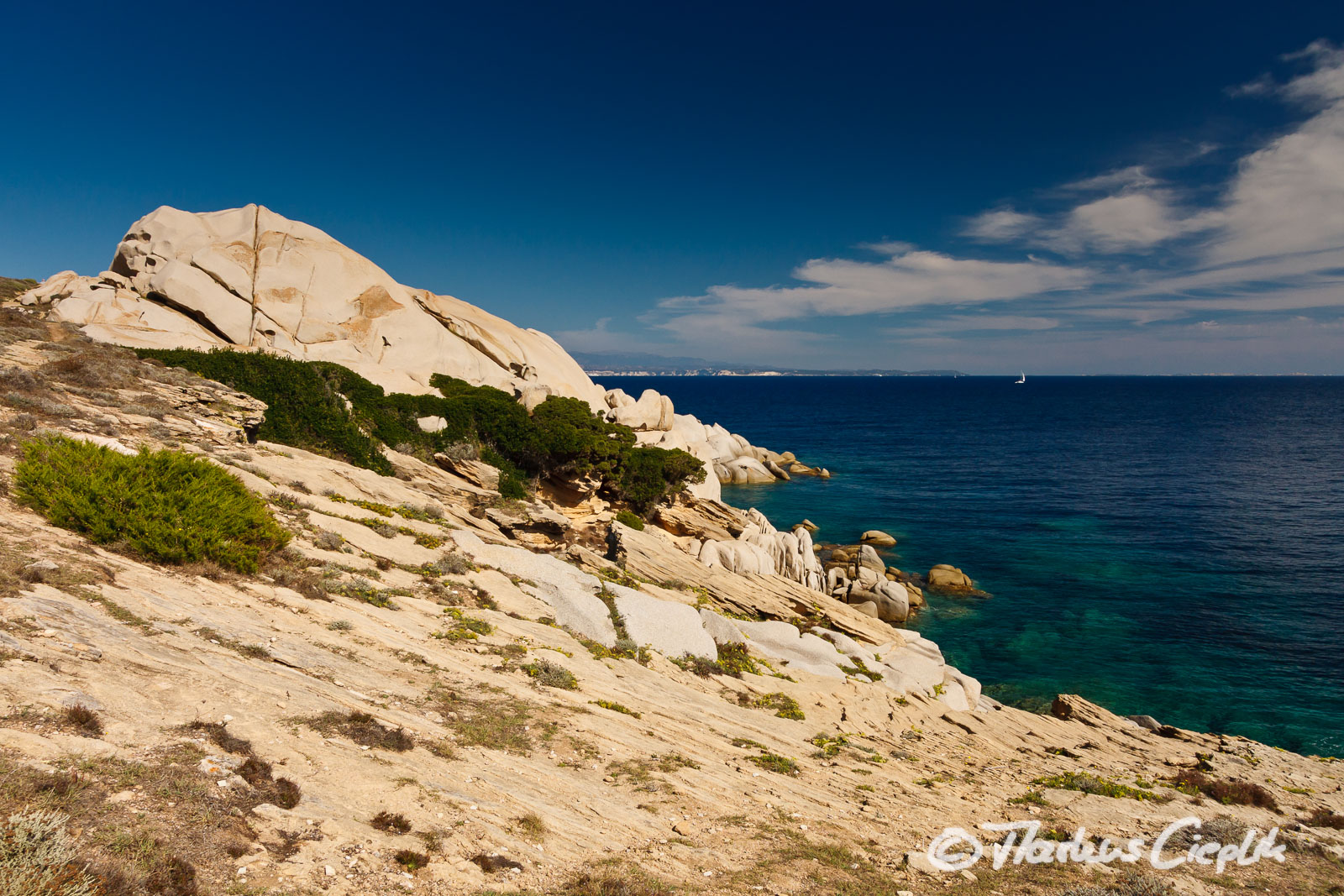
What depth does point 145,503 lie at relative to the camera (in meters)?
11.4

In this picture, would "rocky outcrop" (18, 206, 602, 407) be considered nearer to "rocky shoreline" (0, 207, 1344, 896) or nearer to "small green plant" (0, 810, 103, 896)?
"rocky shoreline" (0, 207, 1344, 896)

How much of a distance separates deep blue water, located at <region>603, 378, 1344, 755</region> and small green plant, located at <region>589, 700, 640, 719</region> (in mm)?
19502

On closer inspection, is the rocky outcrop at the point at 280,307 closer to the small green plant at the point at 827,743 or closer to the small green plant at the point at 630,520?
the small green plant at the point at 630,520

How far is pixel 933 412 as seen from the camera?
13812 cm

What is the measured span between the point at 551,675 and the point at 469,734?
2.82m

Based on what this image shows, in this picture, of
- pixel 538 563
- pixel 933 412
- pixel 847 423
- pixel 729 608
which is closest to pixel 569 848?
pixel 538 563

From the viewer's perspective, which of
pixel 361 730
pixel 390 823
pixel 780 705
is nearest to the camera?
pixel 390 823

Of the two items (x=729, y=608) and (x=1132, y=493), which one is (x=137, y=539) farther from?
(x=1132, y=493)

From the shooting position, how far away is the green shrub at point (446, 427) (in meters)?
25.3

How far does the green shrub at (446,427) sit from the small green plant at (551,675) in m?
16.0

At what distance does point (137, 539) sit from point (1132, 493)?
66.8 metres

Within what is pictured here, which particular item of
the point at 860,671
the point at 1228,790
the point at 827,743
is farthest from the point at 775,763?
the point at 1228,790

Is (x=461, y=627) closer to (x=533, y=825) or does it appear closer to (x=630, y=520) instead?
(x=533, y=825)

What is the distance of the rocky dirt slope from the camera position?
20.0ft
